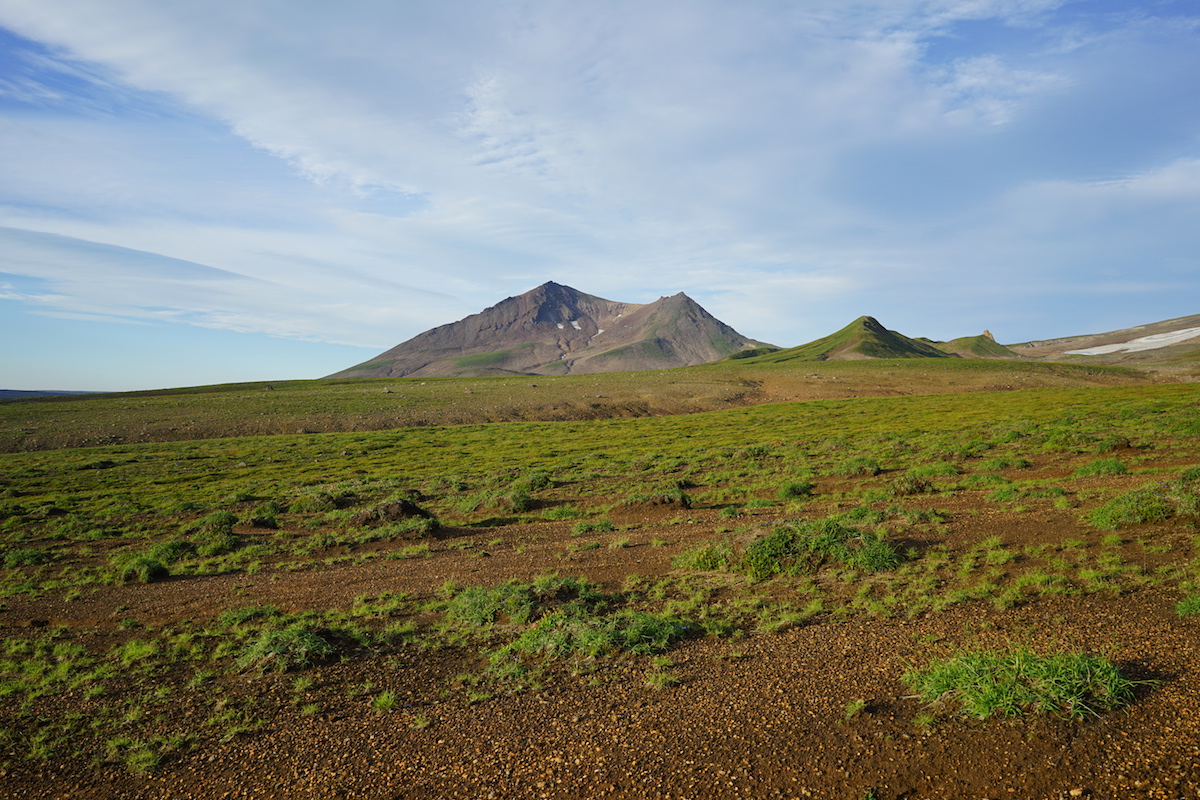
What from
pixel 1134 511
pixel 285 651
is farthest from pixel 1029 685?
pixel 285 651

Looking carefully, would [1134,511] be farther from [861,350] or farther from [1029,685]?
[861,350]

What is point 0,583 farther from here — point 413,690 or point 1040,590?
point 1040,590

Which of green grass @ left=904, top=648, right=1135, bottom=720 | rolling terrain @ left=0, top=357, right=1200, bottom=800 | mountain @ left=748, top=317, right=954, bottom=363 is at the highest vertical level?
mountain @ left=748, top=317, right=954, bottom=363

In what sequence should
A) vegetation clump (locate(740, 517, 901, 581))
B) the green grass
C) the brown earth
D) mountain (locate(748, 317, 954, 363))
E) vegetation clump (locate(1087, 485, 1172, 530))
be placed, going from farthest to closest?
mountain (locate(748, 317, 954, 363)) → vegetation clump (locate(1087, 485, 1172, 530)) → vegetation clump (locate(740, 517, 901, 581)) → the green grass → the brown earth

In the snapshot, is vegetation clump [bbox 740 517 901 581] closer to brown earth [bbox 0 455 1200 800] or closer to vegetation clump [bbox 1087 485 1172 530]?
brown earth [bbox 0 455 1200 800]

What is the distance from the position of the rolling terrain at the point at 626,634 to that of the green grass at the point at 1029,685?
0.06 meters

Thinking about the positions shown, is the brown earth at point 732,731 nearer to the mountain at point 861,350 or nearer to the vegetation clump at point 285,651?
the vegetation clump at point 285,651

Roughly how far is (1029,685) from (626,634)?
5082 millimetres

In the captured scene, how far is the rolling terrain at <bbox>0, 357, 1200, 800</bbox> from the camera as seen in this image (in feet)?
19.4

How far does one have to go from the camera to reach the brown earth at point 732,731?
539 centimetres

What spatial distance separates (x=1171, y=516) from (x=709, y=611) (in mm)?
9849

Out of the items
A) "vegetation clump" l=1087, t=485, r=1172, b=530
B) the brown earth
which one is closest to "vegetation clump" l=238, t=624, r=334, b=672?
the brown earth

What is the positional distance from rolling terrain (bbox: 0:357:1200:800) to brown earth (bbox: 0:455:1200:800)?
35 mm

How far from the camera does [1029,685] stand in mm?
6176
